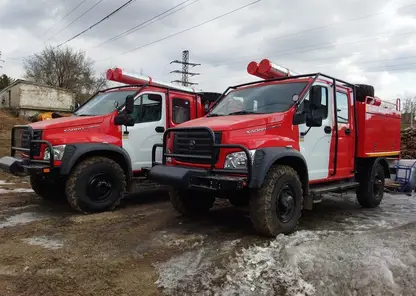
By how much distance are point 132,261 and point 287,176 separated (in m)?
2.33

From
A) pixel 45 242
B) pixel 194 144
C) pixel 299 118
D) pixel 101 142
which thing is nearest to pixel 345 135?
pixel 299 118

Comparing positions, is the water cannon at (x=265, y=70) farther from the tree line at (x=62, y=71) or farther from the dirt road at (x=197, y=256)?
the tree line at (x=62, y=71)

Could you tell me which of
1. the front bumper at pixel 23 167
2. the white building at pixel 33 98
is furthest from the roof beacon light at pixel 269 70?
the white building at pixel 33 98

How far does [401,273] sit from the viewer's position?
12.8 ft

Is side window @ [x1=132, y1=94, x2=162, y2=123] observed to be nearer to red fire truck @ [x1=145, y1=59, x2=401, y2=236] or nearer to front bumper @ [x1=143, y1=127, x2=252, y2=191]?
red fire truck @ [x1=145, y1=59, x2=401, y2=236]

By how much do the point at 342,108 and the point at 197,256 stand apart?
391 centimetres

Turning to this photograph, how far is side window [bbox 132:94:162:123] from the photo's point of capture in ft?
24.5

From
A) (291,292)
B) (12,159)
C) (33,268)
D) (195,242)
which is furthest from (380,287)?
(12,159)

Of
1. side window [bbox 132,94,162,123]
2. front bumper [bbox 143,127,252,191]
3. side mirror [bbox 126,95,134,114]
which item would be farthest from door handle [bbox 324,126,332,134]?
side mirror [bbox 126,95,134,114]

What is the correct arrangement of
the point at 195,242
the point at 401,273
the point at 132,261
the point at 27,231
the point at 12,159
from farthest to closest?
1. the point at 12,159
2. the point at 27,231
3. the point at 195,242
4. the point at 132,261
5. the point at 401,273

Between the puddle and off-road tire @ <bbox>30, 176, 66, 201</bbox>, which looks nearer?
off-road tire @ <bbox>30, 176, 66, 201</bbox>

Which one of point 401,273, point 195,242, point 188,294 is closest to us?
point 188,294

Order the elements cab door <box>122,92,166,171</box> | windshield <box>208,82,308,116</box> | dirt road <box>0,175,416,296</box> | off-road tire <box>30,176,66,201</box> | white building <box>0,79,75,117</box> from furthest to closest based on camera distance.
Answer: white building <box>0,79,75,117</box> → off-road tire <box>30,176,66,201</box> → cab door <box>122,92,166,171</box> → windshield <box>208,82,308,116</box> → dirt road <box>0,175,416,296</box>

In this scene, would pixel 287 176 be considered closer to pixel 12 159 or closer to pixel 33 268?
pixel 33 268
